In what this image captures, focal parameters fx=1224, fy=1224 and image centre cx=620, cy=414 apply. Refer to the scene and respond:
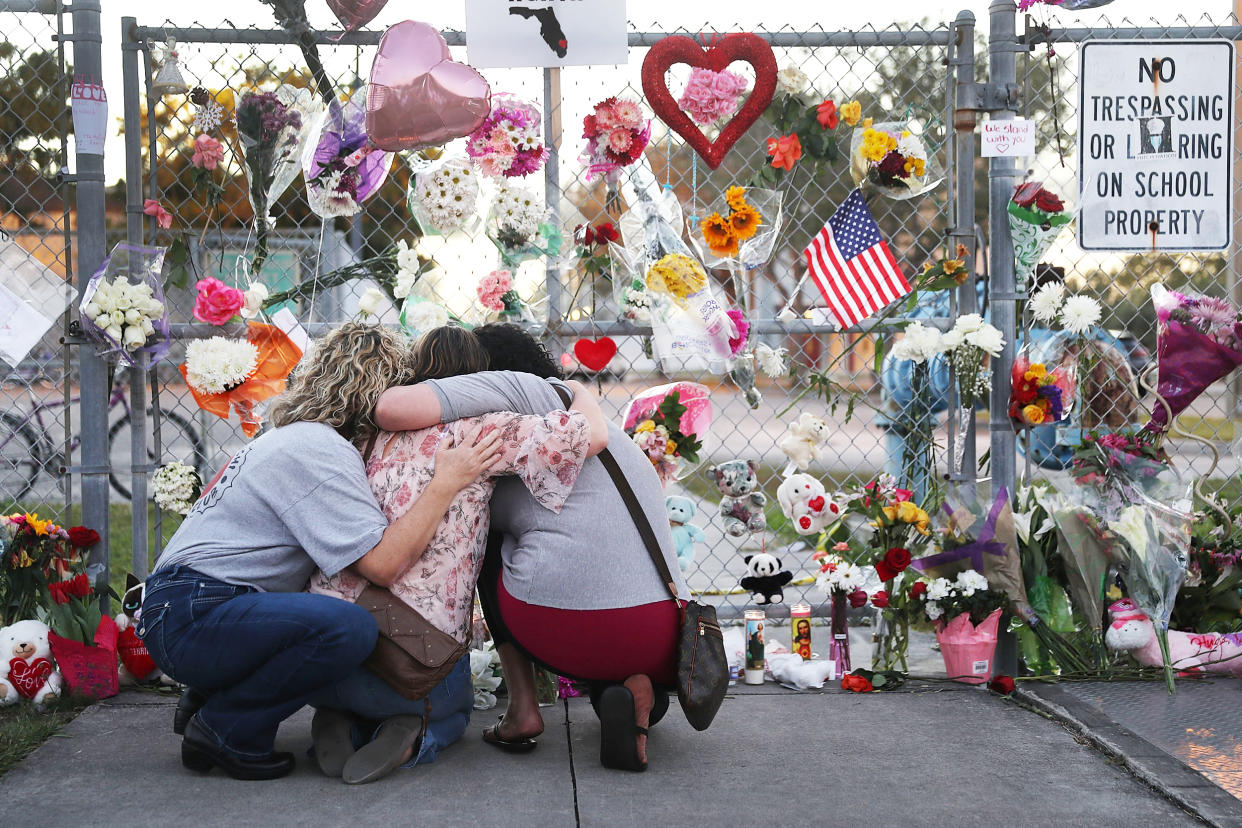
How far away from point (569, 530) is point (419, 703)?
592mm

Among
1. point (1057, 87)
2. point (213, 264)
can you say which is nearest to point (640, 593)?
point (213, 264)

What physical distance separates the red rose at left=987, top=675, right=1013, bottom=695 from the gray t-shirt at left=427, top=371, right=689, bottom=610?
120cm

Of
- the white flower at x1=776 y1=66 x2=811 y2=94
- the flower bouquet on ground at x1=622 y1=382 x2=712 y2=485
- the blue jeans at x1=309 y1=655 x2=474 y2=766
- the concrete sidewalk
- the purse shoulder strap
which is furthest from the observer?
the white flower at x1=776 y1=66 x2=811 y2=94

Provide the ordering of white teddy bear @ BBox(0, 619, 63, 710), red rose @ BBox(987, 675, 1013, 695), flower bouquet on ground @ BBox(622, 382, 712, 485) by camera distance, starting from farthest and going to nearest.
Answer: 1. flower bouquet on ground @ BBox(622, 382, 712, 485)
2. red rose @ BBox(987, 675, 1013, 695)
3. white teddy bear @ BBox(0, 619, 63, 710)

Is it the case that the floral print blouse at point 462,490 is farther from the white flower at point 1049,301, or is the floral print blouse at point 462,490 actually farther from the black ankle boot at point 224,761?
the white flower at point 1049,301

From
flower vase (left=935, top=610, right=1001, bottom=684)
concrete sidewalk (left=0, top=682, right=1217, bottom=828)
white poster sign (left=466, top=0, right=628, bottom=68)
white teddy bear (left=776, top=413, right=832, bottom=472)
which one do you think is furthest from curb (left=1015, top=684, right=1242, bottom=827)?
white poster sign (left=466, top=0, right=628, bottom=68)

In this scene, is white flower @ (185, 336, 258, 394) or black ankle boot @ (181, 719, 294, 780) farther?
white flower @ (185, 336, 258, 394)

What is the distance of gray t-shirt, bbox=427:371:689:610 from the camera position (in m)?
3.10

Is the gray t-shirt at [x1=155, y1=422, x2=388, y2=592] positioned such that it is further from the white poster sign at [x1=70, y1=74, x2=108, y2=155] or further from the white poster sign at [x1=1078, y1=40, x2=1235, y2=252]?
the white poster sign at [x1=1078, y1=40, x2=1235, y2=252]

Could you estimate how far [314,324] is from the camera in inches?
163

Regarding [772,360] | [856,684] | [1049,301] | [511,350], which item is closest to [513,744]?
[511,350]

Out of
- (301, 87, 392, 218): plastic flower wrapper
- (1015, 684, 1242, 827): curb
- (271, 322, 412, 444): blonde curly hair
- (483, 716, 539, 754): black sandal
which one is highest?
(301, 87, 392, 218): plastic flower wrapper

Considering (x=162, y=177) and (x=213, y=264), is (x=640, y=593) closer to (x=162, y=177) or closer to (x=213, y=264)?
(x=213, y=264)

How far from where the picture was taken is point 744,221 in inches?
164
